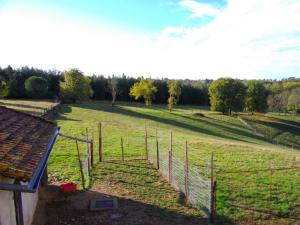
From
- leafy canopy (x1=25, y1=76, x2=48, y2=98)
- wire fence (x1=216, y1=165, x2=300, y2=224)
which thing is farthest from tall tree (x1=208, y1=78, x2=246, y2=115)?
wire fence (x1=216, y1=165, x2=300, y2=224)

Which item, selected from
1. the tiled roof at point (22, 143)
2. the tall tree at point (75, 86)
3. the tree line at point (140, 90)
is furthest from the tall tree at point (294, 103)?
the tiled roof at point (22, 143)

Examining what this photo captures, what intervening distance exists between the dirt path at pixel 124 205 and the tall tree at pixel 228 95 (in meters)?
44.7

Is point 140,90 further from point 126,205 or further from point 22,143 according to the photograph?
point 22,143

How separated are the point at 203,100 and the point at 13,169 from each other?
264 ft

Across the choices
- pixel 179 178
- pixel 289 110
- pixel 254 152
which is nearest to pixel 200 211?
pixel 179 178

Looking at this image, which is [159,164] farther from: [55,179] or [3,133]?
[3,133]

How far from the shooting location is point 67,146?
71.5 feet

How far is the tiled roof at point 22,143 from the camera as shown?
5.89m

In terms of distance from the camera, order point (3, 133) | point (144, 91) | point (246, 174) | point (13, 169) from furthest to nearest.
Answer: point (144, 91), point (246, 174), point (3, 133), point (13, 169)

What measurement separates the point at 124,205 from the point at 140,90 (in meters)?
55.7

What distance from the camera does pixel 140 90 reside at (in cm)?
6719

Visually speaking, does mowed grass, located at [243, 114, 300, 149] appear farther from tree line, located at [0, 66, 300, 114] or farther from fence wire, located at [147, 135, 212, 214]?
fence wire, located at [147, 135, 212, 214]

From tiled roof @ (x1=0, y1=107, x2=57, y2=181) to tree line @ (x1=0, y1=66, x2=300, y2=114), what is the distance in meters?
39.2

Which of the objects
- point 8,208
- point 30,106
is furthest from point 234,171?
point 30,106
